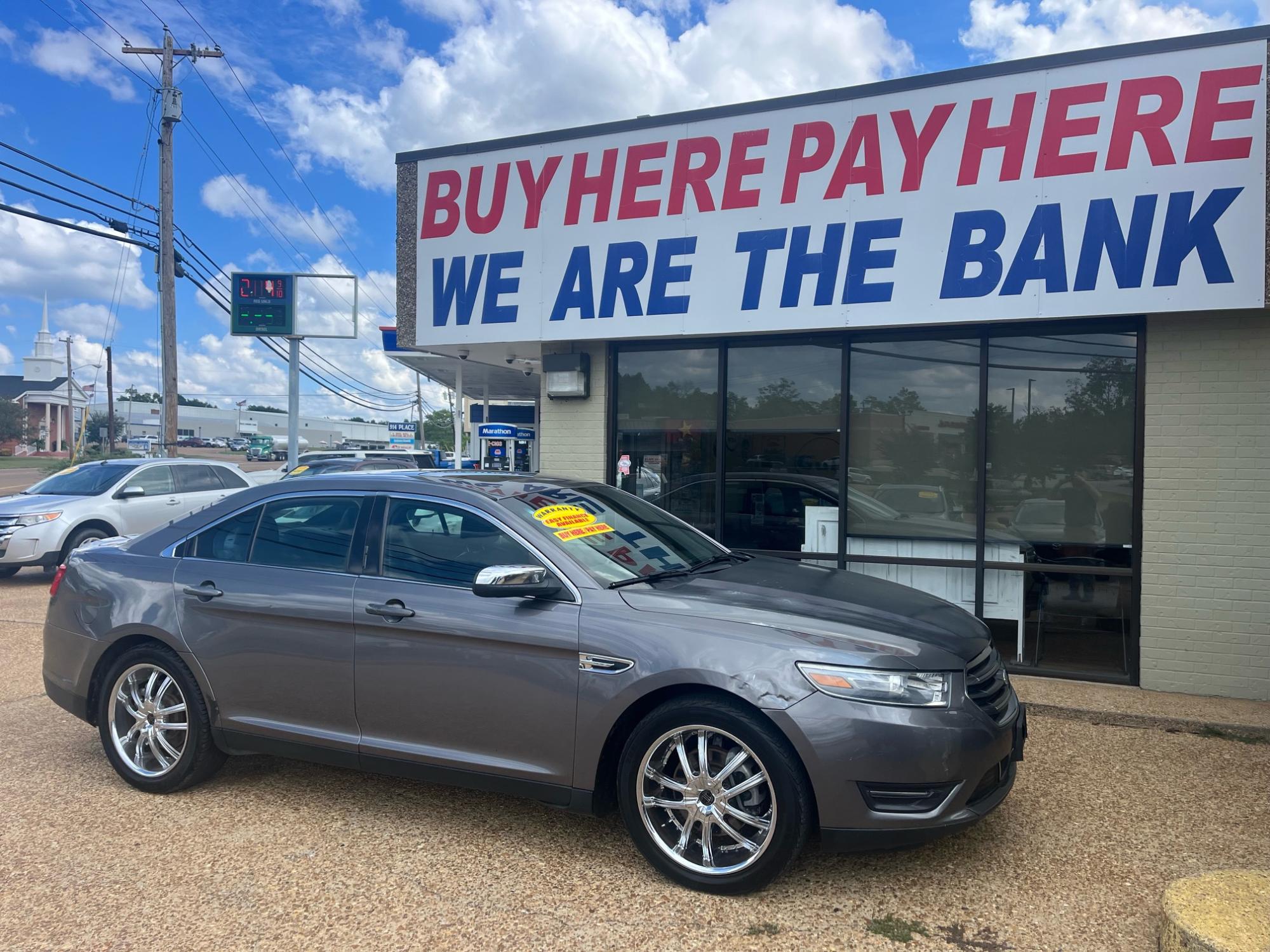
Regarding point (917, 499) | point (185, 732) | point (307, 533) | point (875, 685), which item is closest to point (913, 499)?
point (917, 499)

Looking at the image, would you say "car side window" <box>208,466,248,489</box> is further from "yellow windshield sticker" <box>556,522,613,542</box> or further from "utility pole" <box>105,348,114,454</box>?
"utility pole" <box>105,348,114,454</box>

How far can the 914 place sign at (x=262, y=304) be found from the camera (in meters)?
15.2

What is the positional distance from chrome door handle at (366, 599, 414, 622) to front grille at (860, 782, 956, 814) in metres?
2.02

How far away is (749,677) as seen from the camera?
3268 mm

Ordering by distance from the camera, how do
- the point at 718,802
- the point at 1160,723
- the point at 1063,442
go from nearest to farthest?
the point at 718,802, the point at 1160,723, the point at 1063,442

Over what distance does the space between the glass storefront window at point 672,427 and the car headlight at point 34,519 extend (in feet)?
A: 24.9

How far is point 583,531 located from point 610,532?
185 millimetres

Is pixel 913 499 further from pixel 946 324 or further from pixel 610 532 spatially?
pixel 610 532

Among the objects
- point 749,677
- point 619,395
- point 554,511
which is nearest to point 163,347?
point 619,395

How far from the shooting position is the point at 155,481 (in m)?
12.4

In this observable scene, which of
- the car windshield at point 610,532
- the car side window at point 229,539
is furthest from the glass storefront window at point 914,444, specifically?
the car side window at point 229,539

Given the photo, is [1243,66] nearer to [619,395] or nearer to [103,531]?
[619,395]

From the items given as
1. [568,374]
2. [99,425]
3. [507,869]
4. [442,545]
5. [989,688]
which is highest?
[99,425]

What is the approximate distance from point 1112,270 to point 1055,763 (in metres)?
3.44
